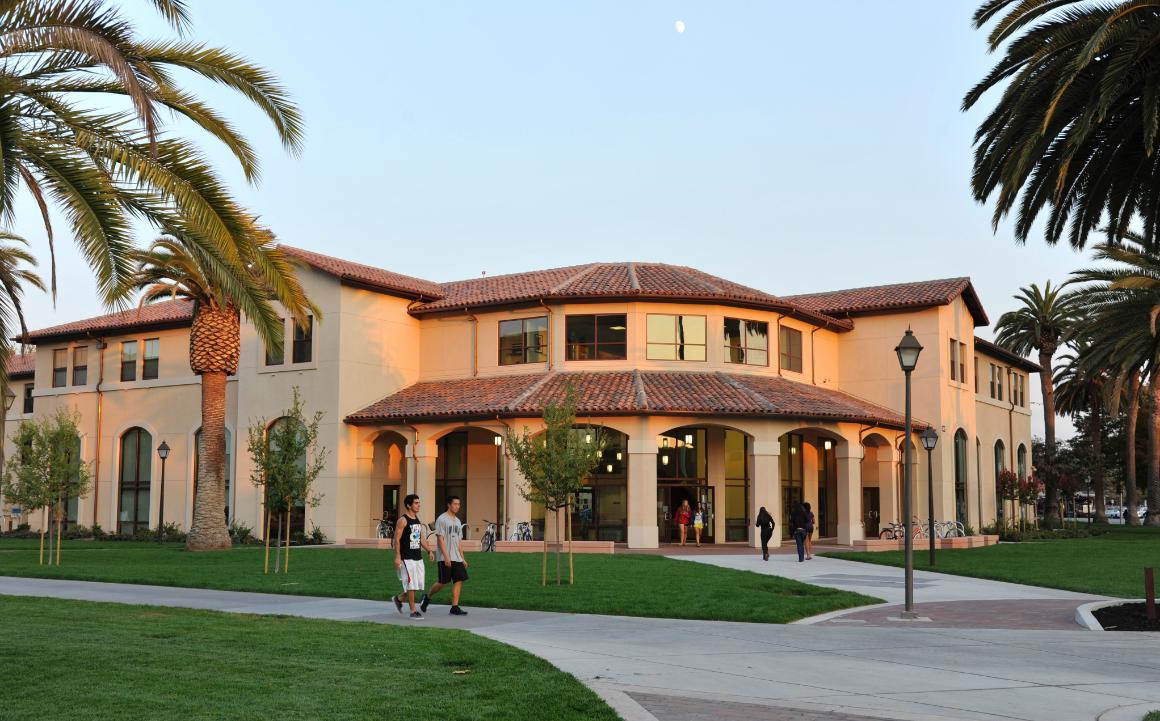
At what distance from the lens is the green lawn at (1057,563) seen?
22234 millimetres

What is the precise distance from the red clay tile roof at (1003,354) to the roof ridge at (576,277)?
648 inches

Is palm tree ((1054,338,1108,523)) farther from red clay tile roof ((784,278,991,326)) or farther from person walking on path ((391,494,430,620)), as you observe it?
person walking on path ((391,494,430,620))

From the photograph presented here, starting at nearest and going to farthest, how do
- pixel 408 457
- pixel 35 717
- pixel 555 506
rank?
pixel 35 717 < pixel 555 506 < pixel 408 457

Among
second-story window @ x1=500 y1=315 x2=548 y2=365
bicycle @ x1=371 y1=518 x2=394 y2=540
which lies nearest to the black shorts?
bicycle @ x1=371 y1=518 x2=394 y2=540

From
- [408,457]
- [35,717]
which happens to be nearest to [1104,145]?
[35,717]

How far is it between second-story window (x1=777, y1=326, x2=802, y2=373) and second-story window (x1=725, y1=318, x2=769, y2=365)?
2.26 ft

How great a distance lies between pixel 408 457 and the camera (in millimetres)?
36594

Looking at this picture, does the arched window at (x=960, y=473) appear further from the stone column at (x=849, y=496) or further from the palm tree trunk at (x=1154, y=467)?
the palm tree trunk at (x=1154, y=467)

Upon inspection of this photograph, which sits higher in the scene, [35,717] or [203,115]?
[203,115]

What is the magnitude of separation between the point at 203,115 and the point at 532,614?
827 centimetres

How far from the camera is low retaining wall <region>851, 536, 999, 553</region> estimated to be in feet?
110

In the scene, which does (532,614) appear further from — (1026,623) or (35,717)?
(35,717)

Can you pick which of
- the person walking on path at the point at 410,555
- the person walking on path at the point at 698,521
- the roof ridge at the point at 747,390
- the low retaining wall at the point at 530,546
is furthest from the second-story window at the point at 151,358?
the person walking on path at the point at 410,555

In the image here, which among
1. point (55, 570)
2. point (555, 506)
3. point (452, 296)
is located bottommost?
point (55, 570)
